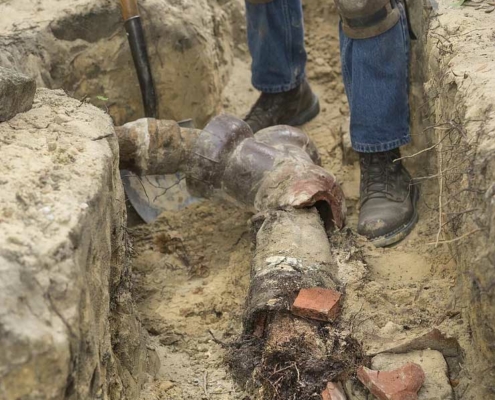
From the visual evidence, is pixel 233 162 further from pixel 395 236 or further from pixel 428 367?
pixel 428 367

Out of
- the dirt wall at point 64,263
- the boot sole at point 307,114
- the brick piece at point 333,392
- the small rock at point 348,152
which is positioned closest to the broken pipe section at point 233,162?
the small rock at point 348,152

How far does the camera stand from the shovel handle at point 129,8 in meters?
Answer: 3.52

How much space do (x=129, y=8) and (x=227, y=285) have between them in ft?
4.66

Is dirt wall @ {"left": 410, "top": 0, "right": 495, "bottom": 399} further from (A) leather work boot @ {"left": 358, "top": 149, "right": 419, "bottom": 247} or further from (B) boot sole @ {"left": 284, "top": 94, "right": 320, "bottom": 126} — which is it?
(B) boot sole @ {"left": 284, "top": 94, "right": 320, "bottom": 126}

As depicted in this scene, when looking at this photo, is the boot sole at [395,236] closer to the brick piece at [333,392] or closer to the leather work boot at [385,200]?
the leather work boot at [385,200]

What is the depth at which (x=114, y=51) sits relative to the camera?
3652 mm

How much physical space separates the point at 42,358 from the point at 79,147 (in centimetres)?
77

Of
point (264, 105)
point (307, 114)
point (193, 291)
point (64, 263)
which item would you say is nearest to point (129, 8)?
point (264, 105)

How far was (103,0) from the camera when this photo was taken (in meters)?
3.60

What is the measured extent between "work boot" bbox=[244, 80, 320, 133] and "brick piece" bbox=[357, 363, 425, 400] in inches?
69.4

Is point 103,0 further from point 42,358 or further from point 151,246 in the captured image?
point 42,358

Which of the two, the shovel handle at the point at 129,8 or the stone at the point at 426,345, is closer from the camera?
the stone at the point at 426,345

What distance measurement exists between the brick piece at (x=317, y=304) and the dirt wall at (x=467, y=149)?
39 centimetres

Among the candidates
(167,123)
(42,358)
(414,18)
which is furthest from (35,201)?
(414,18)
